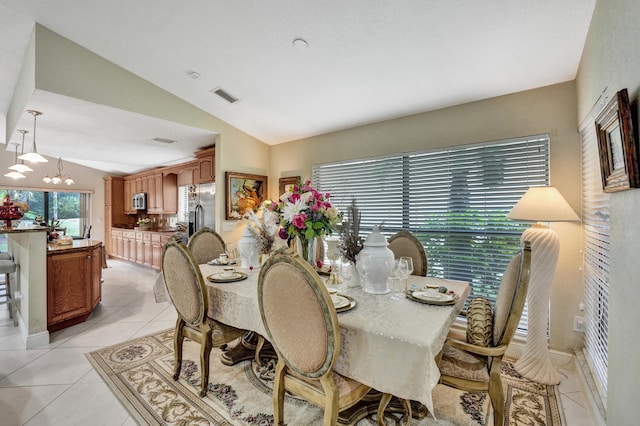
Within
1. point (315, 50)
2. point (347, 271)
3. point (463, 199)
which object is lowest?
point (347, 271)

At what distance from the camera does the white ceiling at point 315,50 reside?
80.8 inches

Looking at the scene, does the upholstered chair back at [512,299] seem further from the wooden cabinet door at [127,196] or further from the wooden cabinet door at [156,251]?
the wooden cabinet door at [127,196]

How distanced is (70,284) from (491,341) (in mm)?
4177

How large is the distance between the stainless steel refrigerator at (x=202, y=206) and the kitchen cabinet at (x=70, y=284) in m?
1.51

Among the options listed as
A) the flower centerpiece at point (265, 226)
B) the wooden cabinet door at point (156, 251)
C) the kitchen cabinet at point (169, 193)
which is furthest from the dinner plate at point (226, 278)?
the kitchen cabinet at point (169, 193)

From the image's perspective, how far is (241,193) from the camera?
4.41m

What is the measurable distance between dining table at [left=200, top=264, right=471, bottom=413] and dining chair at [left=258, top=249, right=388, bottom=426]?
117mm

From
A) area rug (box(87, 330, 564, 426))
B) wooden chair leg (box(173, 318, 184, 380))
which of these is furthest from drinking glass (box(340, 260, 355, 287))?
wooden chair leg (box(173, 318, 184, 380))

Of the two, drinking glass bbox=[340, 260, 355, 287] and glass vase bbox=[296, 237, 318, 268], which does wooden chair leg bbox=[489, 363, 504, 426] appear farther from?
glass vase bbox=[296, 237, 318, 268]

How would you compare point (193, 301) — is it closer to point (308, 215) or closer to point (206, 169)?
point (308, 215)

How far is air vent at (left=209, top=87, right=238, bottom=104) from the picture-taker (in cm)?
340

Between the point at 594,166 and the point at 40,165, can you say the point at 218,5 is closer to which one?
the point at 594,166

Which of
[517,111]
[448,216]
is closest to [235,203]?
[448,216]

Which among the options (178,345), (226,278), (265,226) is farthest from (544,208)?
(178,345)
